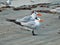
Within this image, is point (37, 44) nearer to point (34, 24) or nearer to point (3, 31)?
point (34, 24)

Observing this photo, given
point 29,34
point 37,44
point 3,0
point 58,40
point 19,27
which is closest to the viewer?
point 37,44

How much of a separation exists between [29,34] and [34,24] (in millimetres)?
1096

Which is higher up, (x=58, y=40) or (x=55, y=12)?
(x=58, y=40)

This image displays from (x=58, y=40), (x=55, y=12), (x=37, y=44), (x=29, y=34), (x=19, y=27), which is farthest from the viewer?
(x=55, y=12)

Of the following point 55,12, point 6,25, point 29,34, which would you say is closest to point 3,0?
point 55,12

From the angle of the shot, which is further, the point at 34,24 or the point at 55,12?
the point at 55,12

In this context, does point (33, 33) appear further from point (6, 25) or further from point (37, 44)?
point (6, 25)

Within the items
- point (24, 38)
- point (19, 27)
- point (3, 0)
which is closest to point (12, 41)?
point (24, 38)

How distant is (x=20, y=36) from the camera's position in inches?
578

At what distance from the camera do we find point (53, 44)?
13.1 meters

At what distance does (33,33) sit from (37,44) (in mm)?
2305

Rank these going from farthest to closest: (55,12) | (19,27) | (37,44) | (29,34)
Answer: (55,12), (19,27), (29,34), (37,44)

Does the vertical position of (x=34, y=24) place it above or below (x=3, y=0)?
above

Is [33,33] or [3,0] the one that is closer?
[33,33]
